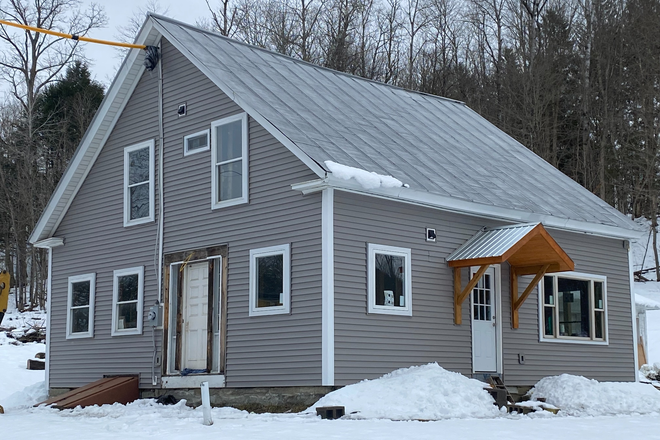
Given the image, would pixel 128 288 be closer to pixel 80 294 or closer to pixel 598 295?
pixel 80 294

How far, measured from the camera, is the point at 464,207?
16609 mm

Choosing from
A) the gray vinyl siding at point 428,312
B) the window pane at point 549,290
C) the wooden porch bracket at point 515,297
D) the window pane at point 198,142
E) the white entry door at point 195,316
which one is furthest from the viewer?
the window pane at point 549,290

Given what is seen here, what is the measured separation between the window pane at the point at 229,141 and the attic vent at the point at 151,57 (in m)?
2.44

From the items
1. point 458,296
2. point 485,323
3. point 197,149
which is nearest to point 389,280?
point 458,296

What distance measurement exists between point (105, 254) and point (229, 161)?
13.9 ft

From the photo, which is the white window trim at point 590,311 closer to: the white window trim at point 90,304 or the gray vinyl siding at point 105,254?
the gray vinyl siding at point 105,254

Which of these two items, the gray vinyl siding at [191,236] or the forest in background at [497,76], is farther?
the forest in background at [497,76]

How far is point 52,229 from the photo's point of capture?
2027 cm

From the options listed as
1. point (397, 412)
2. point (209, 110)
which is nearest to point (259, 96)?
point (209, 110)

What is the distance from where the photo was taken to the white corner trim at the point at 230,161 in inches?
631

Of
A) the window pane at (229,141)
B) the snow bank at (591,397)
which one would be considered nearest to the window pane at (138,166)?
the window pane at (229,141)

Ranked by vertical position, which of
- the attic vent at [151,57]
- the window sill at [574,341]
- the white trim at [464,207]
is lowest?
the window sill at [574,341]

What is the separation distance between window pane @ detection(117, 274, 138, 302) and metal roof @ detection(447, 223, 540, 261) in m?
6.36

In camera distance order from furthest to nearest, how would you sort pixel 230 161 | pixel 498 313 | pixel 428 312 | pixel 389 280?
pixel 498 313
pixel 230 161
pixel 428 312
pixel 389 280
